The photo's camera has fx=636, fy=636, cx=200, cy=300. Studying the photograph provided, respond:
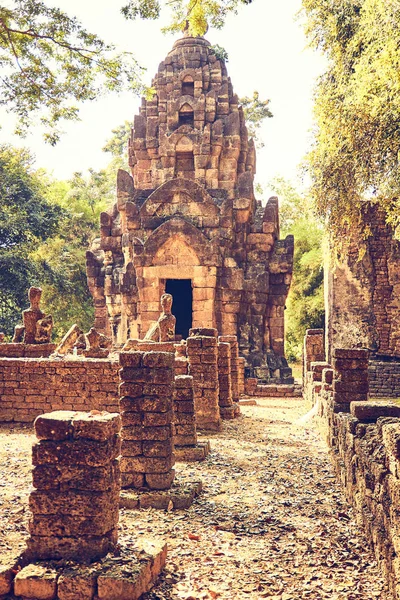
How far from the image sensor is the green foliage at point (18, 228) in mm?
25750

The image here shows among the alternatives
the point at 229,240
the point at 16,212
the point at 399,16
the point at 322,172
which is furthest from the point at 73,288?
the point at 399,16

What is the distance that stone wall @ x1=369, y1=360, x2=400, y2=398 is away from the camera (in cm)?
1864

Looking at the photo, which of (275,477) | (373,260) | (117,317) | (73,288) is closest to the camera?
(275,477)

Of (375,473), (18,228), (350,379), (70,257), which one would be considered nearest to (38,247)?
(70,257)

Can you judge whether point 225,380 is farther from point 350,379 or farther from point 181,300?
point 181,300

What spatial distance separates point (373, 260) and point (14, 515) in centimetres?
1536

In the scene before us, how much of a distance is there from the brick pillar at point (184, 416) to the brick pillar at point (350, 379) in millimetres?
2034

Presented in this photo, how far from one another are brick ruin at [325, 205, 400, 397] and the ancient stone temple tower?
8.03ft

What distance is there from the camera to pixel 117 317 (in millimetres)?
21703

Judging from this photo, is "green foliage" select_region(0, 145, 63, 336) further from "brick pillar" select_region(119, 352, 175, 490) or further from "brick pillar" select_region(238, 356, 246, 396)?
"brick pillar" select_region(119, 352, 175, 490)

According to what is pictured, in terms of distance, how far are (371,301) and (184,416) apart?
38.7ft

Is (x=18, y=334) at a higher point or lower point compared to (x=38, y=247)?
lower

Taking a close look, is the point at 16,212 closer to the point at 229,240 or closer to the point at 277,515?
the point at 229,240

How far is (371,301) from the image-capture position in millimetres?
19016
